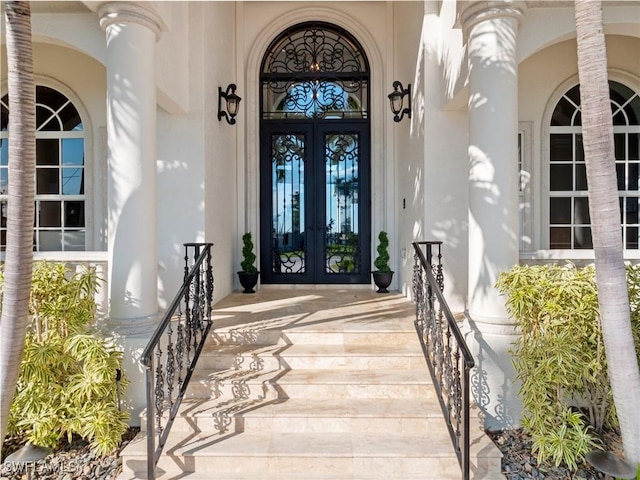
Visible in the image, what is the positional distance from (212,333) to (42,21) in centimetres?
324

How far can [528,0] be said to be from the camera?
3736 millimetres

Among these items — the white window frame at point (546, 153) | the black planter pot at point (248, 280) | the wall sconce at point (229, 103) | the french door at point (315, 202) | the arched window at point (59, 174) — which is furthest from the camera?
the french door at point (315, 202)

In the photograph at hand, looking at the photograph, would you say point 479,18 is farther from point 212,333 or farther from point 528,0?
point 212,333

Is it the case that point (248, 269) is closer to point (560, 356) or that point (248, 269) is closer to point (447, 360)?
point (447, 360)

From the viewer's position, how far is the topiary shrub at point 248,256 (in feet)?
21.1

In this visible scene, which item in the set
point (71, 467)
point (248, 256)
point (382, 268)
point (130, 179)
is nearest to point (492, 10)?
point (130, 179)

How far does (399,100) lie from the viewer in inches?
247

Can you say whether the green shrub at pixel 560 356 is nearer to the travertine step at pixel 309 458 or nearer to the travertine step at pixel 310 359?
the travertine step at pixel 309 458

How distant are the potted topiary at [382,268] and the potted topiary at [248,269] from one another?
181cm

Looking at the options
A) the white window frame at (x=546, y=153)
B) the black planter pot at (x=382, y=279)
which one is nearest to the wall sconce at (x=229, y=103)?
the black planter pot at (x=382, y=279)

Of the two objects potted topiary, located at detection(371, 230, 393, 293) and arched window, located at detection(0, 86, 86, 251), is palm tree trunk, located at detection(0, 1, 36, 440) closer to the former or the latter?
arched window, located at detection(0, 86, 86, 251)

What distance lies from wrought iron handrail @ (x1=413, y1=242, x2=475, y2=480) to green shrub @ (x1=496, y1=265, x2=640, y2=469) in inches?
19.3

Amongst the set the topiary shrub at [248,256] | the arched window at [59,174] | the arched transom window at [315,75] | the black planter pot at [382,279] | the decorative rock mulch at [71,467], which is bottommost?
the decorative rock mulch at [71,467]

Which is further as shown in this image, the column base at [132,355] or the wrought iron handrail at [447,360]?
the column base at [132,355]
